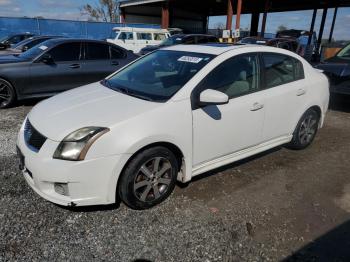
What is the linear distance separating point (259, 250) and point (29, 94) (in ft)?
19.6

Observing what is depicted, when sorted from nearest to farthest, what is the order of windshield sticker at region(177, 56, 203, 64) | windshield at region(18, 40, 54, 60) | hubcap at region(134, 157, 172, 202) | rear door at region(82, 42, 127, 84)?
hubcap at region(134, 157, 172, 202) < windshield sticker at region(177, 56, 203, 64) < windshield at region(18, 40, 54, 60) < rear door at region(82, 42, 127, 84)

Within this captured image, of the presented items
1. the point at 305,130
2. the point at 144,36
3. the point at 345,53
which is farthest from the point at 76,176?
the point at 144,36

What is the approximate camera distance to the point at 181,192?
11.6 feet

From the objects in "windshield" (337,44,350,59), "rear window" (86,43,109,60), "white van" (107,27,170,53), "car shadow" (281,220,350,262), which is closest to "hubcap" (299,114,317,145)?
"car shadow" (281,220,350,262)

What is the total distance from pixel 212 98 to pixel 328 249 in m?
1.69

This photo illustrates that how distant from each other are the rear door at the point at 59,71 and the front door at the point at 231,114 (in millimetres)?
4728

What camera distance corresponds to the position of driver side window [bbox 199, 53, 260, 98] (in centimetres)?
342

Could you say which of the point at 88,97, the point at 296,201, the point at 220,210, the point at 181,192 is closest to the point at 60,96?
the point at 88,97

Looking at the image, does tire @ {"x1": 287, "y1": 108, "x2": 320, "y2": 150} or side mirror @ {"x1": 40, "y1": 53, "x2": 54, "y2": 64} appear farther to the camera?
side mirror @ {"x1": 40, "y1": 53, "x2": 54, "y2": 64}

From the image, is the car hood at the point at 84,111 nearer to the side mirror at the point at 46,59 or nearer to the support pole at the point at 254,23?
the side mirror at the point at 46,59

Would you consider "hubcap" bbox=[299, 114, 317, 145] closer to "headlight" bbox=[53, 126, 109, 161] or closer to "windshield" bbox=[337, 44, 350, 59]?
"headlight" bbox=[53, 126, 109, 161]

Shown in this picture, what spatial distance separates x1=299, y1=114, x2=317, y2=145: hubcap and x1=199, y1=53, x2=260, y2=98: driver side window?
4.31 ft

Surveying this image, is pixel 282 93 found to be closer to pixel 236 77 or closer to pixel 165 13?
pixel 236 77

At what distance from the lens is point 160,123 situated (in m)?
2.95
